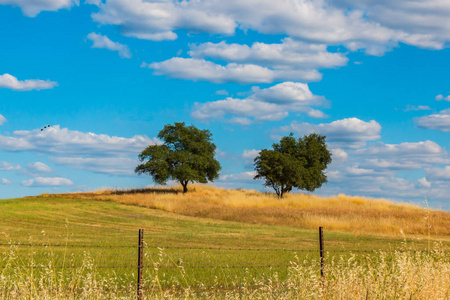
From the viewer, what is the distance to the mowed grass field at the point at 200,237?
12.3 m

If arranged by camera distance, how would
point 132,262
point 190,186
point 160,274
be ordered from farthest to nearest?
point 190,186
point 132,262
point 160,274

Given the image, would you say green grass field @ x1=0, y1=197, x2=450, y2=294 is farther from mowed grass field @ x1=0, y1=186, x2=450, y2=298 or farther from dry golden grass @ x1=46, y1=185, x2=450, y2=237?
dry golden grass @ x1=46, y1=185, x2=450, y2=237

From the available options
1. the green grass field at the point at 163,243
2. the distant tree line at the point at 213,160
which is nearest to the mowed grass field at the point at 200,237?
the green grass field at the point at 163,243

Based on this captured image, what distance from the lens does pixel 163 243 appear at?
757 inches

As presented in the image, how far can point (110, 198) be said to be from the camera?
50531 mm

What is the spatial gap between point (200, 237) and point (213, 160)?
36.3m

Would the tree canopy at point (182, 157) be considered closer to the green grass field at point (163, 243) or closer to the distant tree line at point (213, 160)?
the distant tree line at point (213, 160)

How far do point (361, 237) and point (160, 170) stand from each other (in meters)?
34.3

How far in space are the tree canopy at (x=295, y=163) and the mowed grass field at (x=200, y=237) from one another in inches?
432

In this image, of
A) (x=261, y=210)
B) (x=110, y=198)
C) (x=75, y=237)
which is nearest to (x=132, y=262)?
(x=75, y=237)

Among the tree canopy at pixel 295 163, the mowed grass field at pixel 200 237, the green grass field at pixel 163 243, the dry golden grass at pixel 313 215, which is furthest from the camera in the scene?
the tree canopy at pixel 295 163

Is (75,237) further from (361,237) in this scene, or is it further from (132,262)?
(361,237)

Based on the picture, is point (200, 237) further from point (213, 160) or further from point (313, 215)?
point (213, 160)

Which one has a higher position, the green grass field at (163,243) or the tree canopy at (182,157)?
the tree canopy at (182,157)
